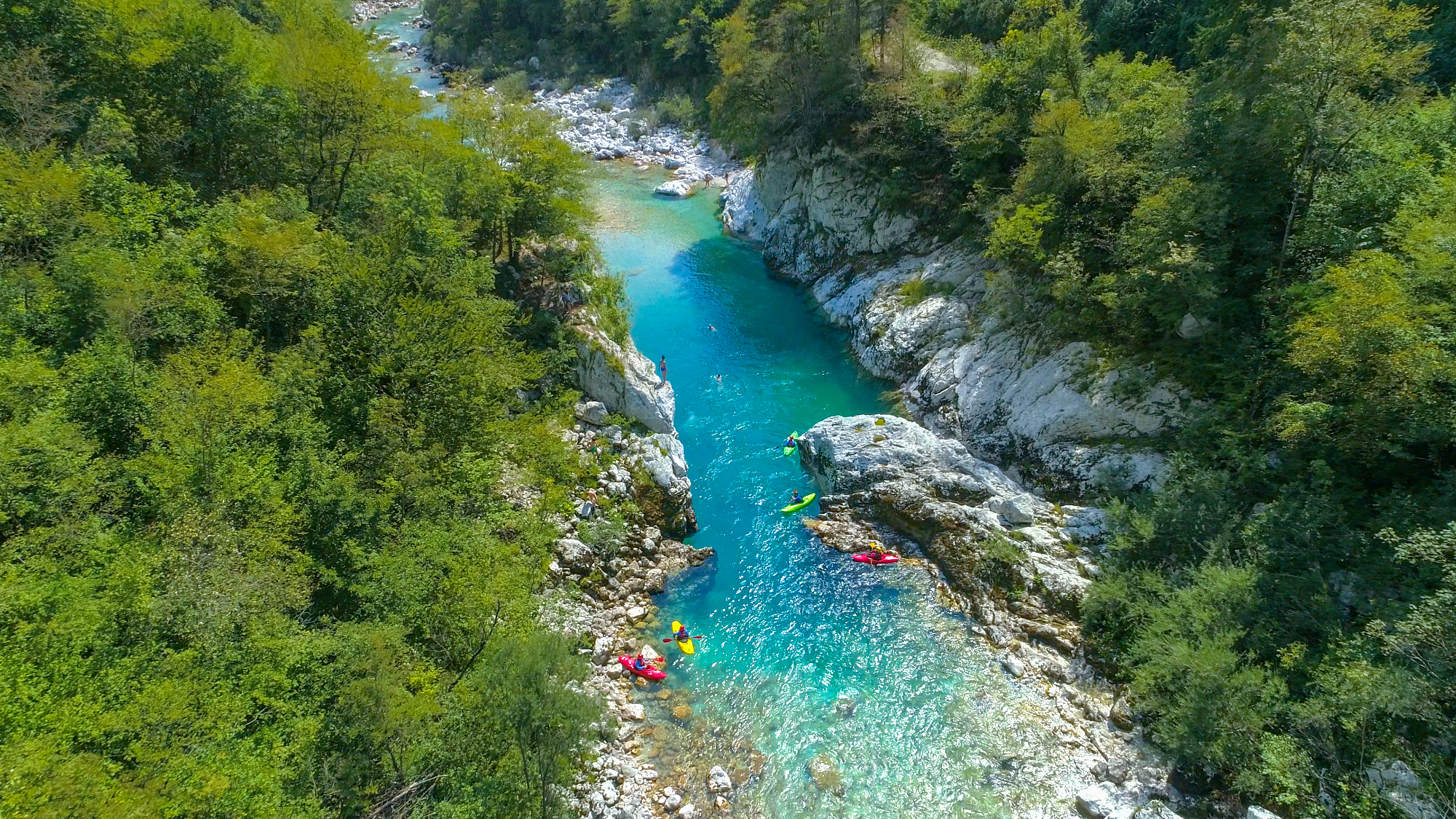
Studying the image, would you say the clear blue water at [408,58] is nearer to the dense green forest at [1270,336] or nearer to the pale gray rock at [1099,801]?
the dense green forest at [1270,336]

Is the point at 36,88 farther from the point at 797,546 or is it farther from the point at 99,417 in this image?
the point at 797,546

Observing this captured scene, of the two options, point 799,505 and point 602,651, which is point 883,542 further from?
point 602,651

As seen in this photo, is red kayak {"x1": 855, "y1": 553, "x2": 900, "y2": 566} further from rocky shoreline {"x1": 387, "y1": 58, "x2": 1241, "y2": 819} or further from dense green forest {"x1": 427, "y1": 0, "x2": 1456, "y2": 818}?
dense green forest {"x1": 427, "y1": 0, "x2": 1456, "y2": 818}

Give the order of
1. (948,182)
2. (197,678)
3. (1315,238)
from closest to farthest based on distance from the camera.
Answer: (197,678) < (1315,238) < (948,182)

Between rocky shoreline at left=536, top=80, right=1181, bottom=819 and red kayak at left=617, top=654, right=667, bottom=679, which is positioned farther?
red kayak at left=617, top=654, right=667, bottom=679

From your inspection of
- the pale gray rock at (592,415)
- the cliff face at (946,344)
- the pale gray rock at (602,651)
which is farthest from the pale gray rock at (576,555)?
the cliff face at (946,344)

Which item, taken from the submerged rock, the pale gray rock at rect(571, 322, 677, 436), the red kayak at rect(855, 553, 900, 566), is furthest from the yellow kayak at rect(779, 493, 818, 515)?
the submerged rock

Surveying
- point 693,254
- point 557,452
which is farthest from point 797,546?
point 693,254
